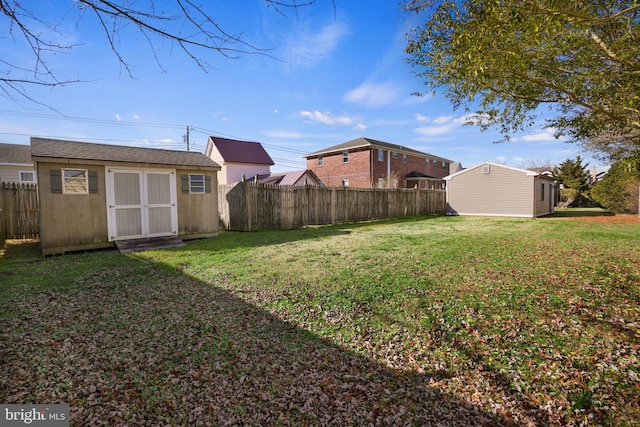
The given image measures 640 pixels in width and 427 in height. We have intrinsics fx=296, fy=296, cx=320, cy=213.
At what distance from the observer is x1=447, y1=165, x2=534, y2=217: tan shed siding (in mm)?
17406

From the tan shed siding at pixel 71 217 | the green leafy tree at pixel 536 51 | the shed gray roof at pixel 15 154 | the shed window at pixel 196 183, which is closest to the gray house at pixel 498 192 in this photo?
the green leafy tree at pixel 536 51

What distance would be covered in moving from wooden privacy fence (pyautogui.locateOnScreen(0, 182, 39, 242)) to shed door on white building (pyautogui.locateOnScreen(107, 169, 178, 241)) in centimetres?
392

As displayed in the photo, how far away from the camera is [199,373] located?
8.52 feet

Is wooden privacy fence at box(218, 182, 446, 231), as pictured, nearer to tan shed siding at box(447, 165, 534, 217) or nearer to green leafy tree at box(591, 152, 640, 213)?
tan shed siding at box(447, 165, 534, 217)

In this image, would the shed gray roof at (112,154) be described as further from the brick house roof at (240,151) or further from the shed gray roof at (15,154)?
the brick house roof at (240,151)

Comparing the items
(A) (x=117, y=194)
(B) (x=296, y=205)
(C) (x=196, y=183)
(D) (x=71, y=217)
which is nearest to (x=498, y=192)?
(B) (x=296, y=205)

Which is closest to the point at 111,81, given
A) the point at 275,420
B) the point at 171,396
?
the point at 171,396

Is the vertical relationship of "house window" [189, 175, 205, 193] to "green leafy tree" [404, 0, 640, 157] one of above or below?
below

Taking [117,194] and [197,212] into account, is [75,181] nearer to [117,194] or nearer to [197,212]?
[117,194]

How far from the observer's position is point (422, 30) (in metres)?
4.80

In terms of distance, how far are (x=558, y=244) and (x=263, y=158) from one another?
2367 cm

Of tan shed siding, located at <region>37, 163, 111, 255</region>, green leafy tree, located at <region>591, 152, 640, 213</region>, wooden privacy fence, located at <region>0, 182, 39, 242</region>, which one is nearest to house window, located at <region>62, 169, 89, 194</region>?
tan shed siding, located at <region>37, 163, 111, 255</region>

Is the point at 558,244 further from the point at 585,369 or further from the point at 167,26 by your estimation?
the point at 167,26
